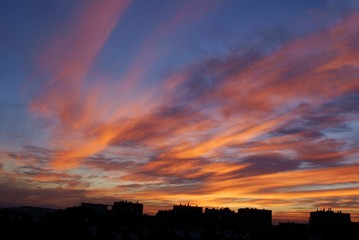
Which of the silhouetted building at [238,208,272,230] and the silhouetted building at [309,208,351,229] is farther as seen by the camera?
the silhouetted building at [238,208,272,230]

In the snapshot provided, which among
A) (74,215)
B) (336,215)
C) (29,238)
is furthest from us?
(336,215)

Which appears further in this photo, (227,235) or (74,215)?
(74,215)

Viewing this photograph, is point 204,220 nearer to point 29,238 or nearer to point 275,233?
point 275,233

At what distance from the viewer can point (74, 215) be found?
12731 cm

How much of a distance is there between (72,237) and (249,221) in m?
127

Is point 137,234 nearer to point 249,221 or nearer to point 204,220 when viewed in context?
point 204,220

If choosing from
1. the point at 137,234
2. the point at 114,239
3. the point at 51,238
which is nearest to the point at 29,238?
the point at 51,238

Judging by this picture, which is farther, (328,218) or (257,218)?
(257,218)

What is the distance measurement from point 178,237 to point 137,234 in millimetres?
10057

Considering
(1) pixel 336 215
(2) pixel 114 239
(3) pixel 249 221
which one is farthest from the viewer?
(3) pixel 249 221

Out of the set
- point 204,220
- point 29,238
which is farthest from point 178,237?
point 204,220

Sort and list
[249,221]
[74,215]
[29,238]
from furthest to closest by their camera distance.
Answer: [249,221] → [74,215] → [29,238]

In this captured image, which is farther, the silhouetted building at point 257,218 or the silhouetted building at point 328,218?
the silhouetted building at point 257,218

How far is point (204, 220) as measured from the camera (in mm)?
186375
